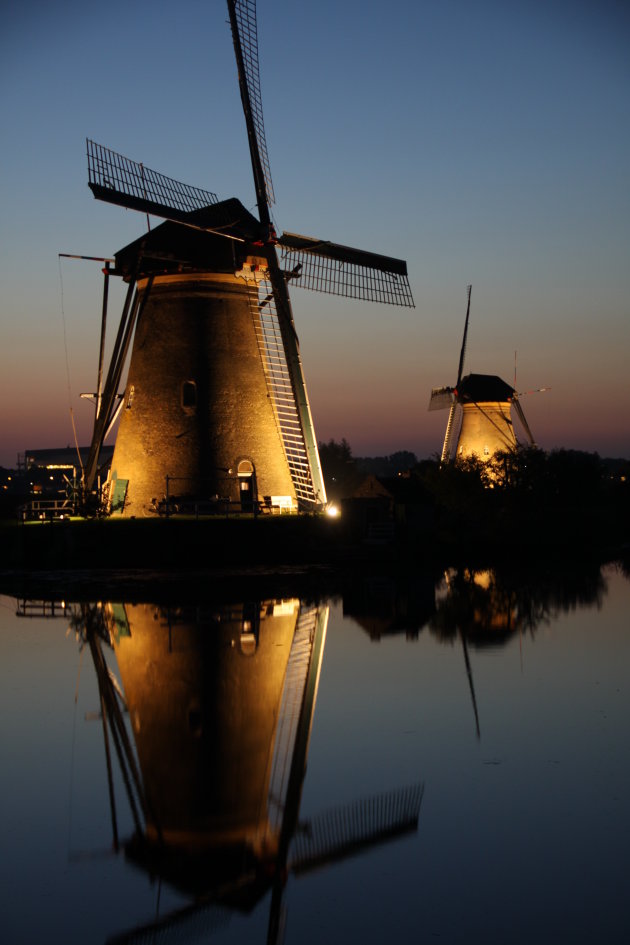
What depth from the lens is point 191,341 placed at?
91.8ft

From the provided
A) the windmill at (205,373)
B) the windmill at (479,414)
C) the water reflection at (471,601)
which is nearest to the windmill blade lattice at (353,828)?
the water reflection at (471,601)

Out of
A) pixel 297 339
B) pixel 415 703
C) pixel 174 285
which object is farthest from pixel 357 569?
pixel 415 703

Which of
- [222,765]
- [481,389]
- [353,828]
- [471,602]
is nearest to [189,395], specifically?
[471,602]

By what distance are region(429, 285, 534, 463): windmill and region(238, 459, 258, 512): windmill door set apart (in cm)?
3172

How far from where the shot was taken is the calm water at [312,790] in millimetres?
5160

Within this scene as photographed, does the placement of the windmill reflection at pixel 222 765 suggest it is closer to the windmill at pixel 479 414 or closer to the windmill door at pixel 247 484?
the windmill door at pixel 247 484

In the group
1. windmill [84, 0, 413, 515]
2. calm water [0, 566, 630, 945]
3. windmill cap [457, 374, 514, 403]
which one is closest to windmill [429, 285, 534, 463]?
windmill cap [457, 374, 514, 403]

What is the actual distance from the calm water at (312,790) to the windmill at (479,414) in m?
46.1

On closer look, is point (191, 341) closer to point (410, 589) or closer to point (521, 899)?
point (410, 589)

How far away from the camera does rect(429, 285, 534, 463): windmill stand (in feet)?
194

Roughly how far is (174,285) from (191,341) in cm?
176

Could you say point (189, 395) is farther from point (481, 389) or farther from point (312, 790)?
point (481, 389)

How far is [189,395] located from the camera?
28078 mm

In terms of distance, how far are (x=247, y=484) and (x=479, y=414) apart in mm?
33711
